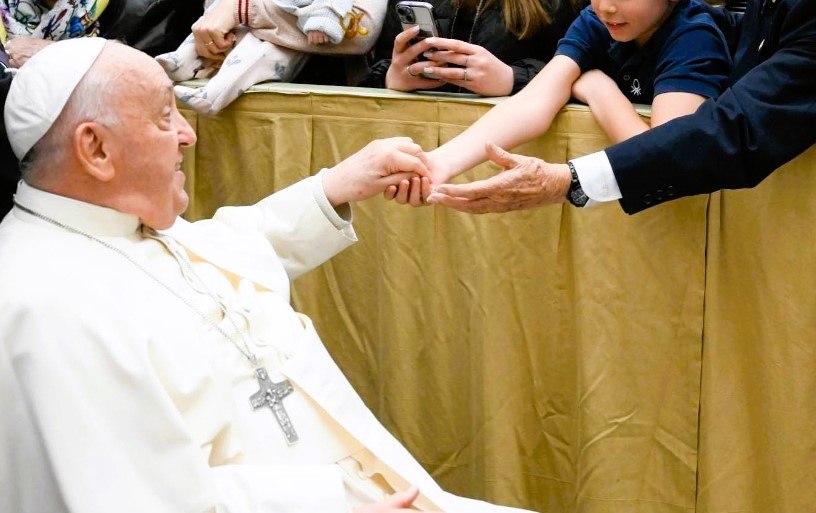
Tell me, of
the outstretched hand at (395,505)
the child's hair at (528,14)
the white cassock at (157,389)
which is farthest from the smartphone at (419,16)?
the outstretched hand at (395,505)

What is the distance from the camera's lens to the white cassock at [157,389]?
69.0 inches

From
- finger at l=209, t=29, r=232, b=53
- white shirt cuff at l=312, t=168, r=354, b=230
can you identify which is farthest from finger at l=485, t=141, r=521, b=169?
A: finger at l=209, t=29, r=232, b=53

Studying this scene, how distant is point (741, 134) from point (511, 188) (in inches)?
20.7

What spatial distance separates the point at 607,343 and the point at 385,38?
1344 millimetres

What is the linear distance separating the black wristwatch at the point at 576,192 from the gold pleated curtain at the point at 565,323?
10.5 inches

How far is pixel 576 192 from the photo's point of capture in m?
2.56

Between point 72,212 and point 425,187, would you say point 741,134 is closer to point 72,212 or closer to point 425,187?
point 425,187

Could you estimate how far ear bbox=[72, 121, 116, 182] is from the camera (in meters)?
1.87

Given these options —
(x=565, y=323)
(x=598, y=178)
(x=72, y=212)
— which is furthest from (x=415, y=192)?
(x=72, y=212)

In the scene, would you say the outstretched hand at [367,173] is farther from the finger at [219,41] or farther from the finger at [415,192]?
the finger at [219,41]

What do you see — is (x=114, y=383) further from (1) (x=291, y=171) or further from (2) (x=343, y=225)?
(1) (x=291, y=171)

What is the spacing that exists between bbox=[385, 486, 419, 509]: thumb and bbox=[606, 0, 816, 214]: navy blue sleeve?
2.99 feet

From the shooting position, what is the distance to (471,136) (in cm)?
283

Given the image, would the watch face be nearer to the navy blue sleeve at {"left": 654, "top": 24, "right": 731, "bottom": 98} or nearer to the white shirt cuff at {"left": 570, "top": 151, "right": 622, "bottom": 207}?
the white shirt cuff at {"left": 570, "top": 151, "right": 622, "bottom": 207}
